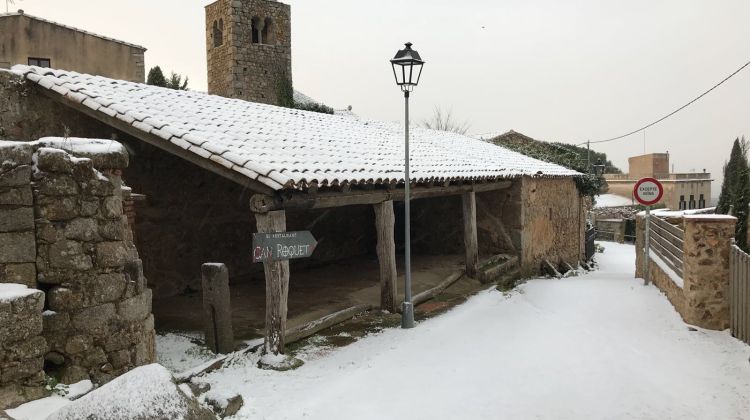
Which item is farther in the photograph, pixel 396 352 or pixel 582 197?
pixel 582 197

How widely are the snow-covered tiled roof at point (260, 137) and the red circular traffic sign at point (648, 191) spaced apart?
271 centimetres

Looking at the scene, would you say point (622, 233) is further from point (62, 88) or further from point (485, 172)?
point (62, 88)

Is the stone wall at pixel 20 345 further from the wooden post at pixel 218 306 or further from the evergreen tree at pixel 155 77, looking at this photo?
the evergreen tree at pixel 155 77

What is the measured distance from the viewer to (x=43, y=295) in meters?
3.96

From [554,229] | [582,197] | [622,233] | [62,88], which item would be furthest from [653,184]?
[622,233]

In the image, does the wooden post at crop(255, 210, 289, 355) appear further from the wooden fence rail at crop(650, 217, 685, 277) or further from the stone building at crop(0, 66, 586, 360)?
the wooden fence rail at crop(650, 217, 685, 277)

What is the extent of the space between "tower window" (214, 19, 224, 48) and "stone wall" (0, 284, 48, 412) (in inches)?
1067

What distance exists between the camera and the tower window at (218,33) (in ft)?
94.2

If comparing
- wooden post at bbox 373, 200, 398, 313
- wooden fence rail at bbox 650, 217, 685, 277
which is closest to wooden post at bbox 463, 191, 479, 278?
wooden post at bbox 373, 200, 398, 313

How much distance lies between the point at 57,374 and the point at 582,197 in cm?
1668

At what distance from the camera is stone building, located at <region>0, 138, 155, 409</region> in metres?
3.85

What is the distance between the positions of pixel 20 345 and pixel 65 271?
0.64m

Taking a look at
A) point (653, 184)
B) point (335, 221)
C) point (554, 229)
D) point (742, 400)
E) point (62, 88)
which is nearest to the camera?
point (742, 400)

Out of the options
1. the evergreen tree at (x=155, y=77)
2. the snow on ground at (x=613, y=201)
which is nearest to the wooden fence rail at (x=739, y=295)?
the evergreen tree at (x=155, y=77)
